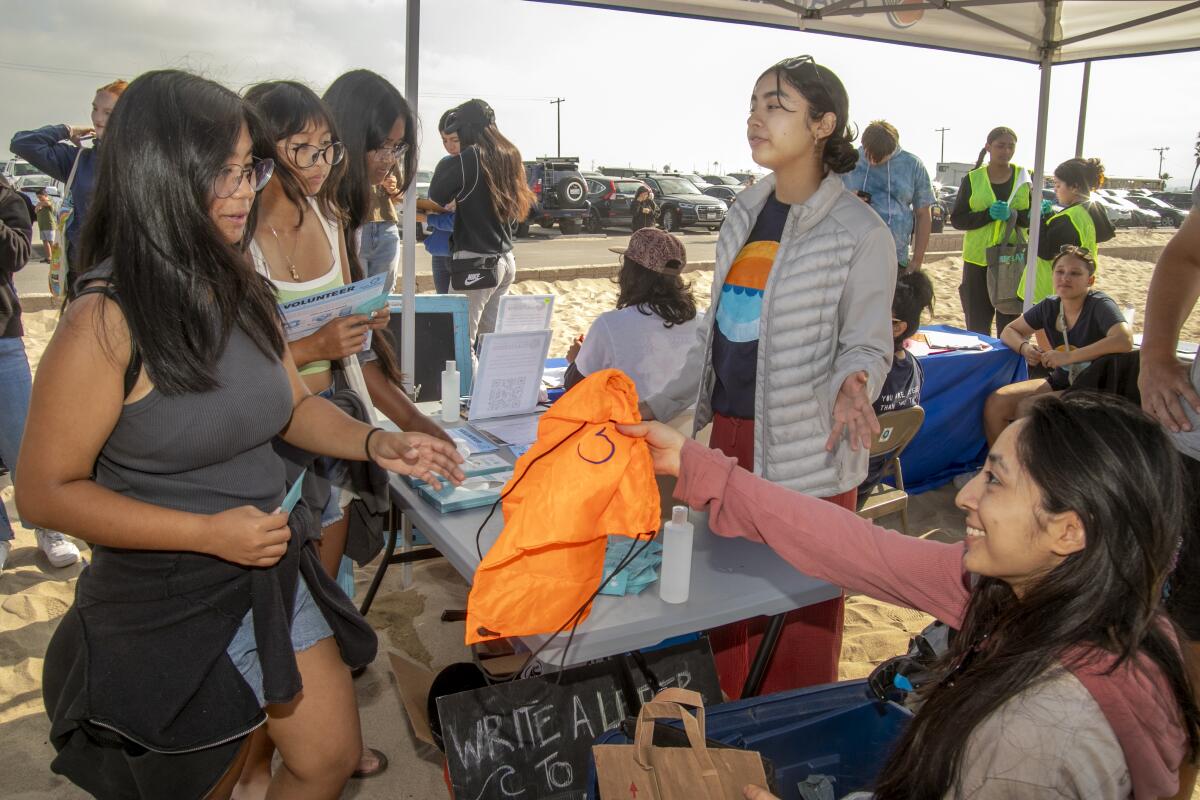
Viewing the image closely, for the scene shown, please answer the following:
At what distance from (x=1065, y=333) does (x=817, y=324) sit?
3.10 meters

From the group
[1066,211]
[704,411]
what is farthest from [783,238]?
[1066,211]

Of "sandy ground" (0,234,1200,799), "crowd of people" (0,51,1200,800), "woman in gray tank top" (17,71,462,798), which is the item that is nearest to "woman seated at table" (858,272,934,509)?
"sandy ground" (0,234,1200,799)

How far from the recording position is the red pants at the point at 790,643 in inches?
92.7

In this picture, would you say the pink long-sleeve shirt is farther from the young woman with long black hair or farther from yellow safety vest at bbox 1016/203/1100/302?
yellow safety vest at bbox 1016/203/1100/302

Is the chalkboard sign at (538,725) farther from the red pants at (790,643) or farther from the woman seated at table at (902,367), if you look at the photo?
the woman seated at table at (902,367)

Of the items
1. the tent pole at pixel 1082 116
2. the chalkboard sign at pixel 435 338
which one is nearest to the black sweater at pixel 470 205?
the chalkboard sign at pixel 435 338

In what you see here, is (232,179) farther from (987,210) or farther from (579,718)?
(987,210)

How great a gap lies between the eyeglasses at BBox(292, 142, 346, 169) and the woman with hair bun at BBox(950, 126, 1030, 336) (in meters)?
5.36

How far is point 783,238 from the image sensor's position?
7.72 feet

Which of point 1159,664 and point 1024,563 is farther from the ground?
point 1024,563

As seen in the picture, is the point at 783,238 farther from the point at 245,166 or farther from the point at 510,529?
the point at 245,166

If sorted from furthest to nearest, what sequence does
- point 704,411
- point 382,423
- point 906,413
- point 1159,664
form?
1. point 906,413
2. point 382,423
3. point 704,411
4. point 1159,664

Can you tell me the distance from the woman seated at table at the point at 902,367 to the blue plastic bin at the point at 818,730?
1.85 meters

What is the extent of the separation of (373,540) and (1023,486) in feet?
5.68
